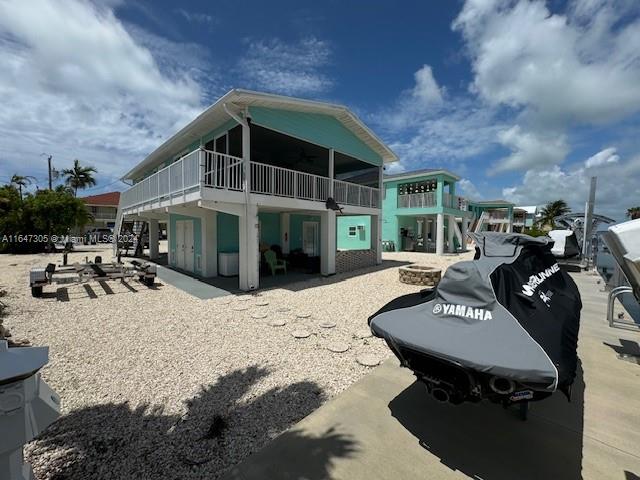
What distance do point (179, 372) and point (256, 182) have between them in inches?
276

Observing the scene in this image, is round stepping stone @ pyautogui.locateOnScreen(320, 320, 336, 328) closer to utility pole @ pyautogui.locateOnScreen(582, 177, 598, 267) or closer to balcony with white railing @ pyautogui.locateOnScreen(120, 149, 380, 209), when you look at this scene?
balcony with white railing @ pyautogui.locateOnScreen(120, 149, 380, 209)

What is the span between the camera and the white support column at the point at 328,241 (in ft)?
39.2

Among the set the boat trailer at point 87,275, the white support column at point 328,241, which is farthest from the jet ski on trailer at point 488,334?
the boat trailer at point 87,275

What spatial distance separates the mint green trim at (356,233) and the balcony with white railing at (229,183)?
600cm

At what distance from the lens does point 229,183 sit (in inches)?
355

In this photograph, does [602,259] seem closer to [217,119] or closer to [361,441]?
[361,441]

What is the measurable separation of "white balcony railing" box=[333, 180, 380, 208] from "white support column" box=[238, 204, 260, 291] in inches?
181

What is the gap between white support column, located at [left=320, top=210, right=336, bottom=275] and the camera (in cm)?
1196

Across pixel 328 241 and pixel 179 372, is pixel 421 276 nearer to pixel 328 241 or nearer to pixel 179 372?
pixel 328 241

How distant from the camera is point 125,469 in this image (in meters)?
2.51

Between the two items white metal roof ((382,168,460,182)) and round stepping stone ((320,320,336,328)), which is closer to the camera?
round stepping stone ((320,320,336,328))

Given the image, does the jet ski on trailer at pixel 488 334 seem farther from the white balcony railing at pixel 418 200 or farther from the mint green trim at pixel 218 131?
the white balcony railing at pixel 418 200

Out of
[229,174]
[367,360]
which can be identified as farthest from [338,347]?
[229,174]

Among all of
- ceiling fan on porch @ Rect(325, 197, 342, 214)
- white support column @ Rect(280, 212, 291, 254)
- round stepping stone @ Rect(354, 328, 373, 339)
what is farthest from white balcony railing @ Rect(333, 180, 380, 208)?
round stepping stone @ Rect(354, 328, 373, 339)
